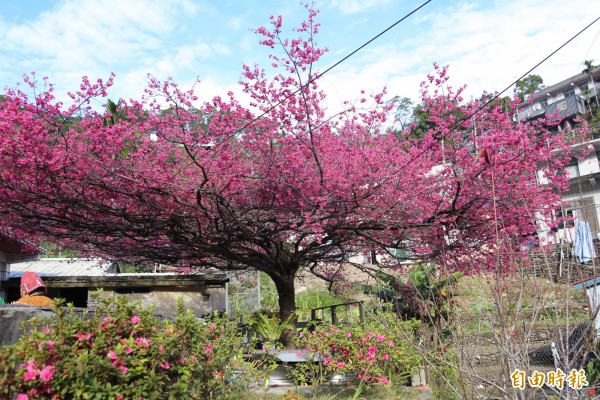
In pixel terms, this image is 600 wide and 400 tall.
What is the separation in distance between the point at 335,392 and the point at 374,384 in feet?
2.00

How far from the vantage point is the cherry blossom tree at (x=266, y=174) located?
728 centimetres

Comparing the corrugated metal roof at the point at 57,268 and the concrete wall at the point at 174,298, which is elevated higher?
the corrugated metal roof at the point at 57,268

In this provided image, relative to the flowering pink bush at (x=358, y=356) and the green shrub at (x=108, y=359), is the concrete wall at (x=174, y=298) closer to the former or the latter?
the flowering pink bush at (x=358, y=356)

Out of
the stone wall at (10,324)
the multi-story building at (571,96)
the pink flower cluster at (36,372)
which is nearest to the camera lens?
the pink flower cluster at (36,372)

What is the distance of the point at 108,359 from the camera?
3369 millimetres

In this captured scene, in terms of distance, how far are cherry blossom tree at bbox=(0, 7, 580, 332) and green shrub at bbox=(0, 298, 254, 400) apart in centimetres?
376

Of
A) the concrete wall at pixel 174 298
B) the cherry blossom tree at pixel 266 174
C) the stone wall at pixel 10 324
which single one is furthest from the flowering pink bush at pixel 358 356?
the concrete wall at pixel 174 298

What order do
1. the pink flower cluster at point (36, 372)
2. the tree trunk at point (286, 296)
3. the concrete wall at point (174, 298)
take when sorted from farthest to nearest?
the concrete wall at point (174, 298), the tree trunk at point (286, 296), the pink flower cluster at point (36, 372)

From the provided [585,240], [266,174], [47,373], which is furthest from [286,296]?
[47,373]

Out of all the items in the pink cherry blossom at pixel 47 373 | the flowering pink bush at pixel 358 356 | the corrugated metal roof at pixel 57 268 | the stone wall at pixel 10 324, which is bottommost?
the flowering pink bush at pixel 358 356

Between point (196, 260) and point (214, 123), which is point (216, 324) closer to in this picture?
point (214, 123)

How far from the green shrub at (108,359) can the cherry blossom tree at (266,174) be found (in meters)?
3.76

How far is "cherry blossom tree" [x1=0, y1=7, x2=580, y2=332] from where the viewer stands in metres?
7.28

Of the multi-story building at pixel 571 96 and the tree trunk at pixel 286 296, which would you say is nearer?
the tree trunk at pixel 286 296
